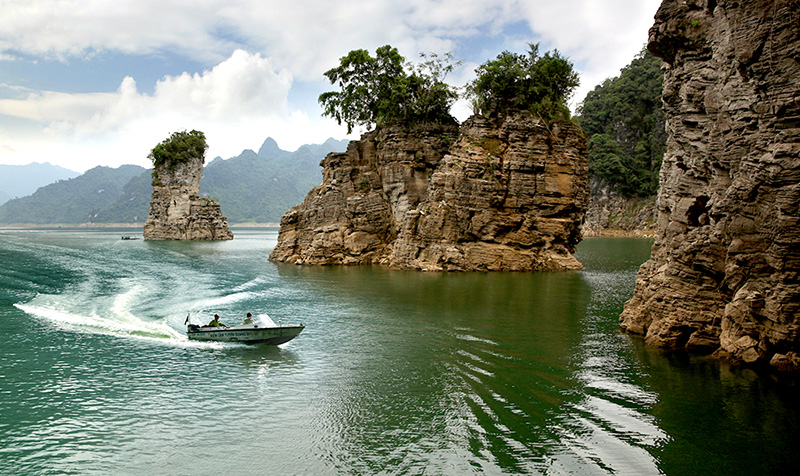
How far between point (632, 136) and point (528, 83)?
82507 mm

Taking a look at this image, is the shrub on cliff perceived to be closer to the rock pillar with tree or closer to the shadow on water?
the rock pillar with tree

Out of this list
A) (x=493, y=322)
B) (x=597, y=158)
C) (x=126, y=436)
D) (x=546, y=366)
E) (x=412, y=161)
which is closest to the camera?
(x=126, y=436)

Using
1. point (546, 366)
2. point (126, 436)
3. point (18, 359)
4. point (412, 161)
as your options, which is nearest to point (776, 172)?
point (546, 366)

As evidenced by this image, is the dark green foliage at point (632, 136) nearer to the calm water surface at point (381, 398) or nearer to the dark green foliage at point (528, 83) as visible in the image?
the dark green foliage at point (528, 83)

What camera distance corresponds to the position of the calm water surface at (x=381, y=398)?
12.5m

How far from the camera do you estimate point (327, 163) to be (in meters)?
65.4

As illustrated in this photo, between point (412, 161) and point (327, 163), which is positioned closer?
point (412, 161)

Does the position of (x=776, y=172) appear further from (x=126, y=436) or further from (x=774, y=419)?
(x=126, y=436)

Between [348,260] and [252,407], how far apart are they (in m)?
44.4

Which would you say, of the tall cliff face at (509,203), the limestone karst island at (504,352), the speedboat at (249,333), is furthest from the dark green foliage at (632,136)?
the speedboat at (249,333)

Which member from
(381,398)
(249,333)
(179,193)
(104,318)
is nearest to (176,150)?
(179,193)

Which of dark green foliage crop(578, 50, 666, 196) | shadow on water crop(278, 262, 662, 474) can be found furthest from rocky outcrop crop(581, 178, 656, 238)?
shadow on water crop(278, 262, 662, 474)

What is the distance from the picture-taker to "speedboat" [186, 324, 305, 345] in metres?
23.0

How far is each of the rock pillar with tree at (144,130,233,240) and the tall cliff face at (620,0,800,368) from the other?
10251 cm
